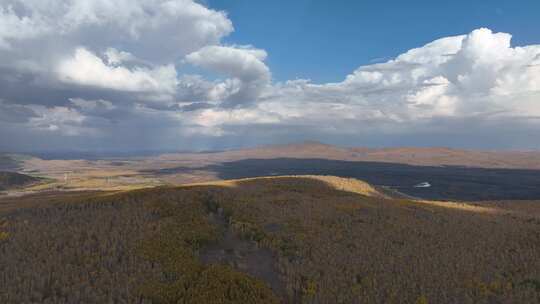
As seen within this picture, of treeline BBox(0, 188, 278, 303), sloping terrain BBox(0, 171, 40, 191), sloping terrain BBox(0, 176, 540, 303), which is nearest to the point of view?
treeline BBox(0, 188, 278, 303)

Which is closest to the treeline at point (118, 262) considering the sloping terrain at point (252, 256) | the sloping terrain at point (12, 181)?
the sloping terrain at point (252, 256)

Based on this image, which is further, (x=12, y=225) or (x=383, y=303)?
(x=12, y=225)

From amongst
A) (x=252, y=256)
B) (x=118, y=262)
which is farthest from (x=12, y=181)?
(x=252, y=256)

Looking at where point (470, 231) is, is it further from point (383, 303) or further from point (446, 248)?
point (383, 303)

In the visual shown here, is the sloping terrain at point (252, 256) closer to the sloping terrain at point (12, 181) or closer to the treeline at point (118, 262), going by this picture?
the treeline at point (118, 262)

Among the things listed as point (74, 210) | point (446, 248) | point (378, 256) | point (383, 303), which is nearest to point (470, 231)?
point (446, 248)

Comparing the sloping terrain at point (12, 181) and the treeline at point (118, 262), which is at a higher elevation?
the treeline at point (118, 262)

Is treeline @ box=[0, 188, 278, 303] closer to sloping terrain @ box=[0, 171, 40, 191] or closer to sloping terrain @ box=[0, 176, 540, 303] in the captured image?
sloping terrain @ box=[0, 176, 540, 303]

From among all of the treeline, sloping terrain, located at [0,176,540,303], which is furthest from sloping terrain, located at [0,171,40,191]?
the treeline
